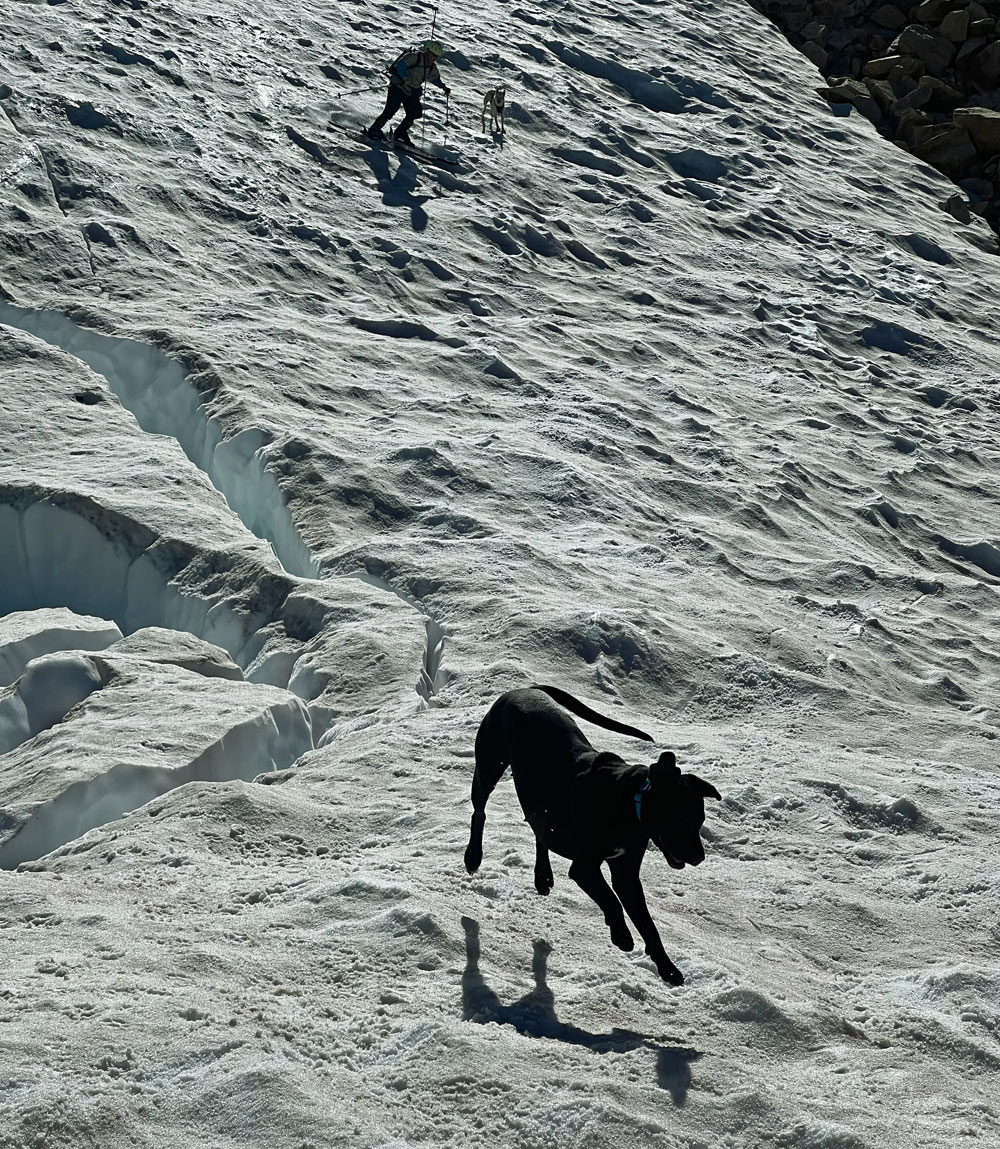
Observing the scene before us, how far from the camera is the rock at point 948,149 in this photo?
16234 mm

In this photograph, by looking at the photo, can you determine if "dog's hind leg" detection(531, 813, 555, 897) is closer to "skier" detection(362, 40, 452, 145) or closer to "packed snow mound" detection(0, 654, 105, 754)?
"packed snow mound" detection(0, 654, 105, 754)

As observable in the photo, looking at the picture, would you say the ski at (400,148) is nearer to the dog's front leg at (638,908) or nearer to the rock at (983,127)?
the rock at (983,127)

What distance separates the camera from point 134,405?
25.4ft

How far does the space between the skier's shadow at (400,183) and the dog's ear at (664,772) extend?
8.85 meters

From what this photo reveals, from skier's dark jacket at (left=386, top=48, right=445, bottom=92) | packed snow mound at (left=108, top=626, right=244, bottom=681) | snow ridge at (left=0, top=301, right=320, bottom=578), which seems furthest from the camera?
skier's dark jacket at (left=386, top=48, right=445, bottom=92)

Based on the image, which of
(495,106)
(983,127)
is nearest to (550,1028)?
(495,106)

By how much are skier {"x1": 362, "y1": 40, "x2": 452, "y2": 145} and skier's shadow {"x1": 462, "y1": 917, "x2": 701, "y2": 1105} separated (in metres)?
10.6

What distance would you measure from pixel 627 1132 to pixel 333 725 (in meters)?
2.87

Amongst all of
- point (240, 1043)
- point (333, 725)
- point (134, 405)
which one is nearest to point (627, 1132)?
point (240, 1043)

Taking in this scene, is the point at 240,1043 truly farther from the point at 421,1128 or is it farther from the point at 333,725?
the point at 333,725

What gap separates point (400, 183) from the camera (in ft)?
38.7

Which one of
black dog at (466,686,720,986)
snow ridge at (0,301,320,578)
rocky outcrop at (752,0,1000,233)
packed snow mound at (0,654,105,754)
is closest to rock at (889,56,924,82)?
rocky outcrop at (752,0,1000,233)

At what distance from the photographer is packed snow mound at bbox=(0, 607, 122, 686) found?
5145 millimetres

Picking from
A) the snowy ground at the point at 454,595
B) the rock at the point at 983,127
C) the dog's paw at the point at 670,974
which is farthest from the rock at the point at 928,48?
the dog's paw at the point at 670,974
